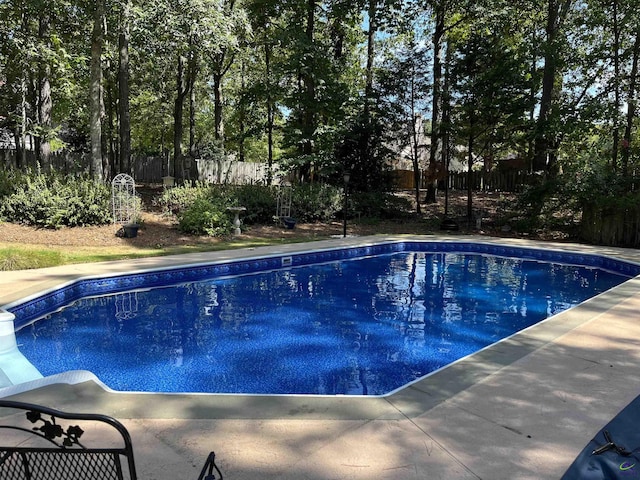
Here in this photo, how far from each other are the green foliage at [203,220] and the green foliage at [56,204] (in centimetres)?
183

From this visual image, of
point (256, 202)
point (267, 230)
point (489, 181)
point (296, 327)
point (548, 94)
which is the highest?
point (548, 94)

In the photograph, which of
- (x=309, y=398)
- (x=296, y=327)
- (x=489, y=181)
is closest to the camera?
(x=309, y=398)

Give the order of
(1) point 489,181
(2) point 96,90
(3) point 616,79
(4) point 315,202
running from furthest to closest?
(1) point 489,181 → (4) point 315,202 → (3) point 616,79 → (2) point 96,90

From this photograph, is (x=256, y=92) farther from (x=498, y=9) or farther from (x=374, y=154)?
(x=498, y=9)

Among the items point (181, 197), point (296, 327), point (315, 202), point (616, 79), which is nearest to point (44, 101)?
point (181, 197)

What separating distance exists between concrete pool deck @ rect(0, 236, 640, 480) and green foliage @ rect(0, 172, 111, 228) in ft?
27.8

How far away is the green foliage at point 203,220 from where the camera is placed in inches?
448

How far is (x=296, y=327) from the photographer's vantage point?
577 centimetres

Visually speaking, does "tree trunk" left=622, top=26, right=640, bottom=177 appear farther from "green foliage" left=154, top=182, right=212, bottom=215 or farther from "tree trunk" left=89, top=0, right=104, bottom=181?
"tree trunk" left=89, top=0, right=104, bottom=181

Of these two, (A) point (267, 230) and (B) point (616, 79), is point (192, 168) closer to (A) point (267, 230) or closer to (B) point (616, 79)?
(A) point (267, 230)

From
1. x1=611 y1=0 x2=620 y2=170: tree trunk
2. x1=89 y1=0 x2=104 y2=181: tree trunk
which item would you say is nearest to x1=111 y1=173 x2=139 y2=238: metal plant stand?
x1=89 y1=0 x2=104 y2=181: tree trunk

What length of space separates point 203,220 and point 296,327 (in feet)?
21.2

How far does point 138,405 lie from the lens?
112 inches

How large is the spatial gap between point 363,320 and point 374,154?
37.2 ft
